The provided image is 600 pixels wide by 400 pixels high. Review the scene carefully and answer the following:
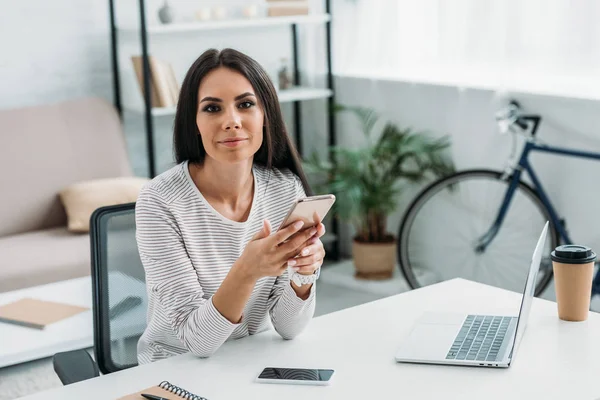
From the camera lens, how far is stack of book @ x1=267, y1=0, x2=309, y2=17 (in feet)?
14.0

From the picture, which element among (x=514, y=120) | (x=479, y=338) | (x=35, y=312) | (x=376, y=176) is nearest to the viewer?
(x=479, y=338)

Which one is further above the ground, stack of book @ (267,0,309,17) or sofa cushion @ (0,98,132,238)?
stack of book @ (267,0,309,17)

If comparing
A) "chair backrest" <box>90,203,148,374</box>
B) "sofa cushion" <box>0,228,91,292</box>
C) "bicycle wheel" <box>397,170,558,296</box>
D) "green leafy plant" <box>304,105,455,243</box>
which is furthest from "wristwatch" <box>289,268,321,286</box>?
"green leafy plant" <box>304,105,455,243</box>

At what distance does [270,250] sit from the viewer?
150 centimetres

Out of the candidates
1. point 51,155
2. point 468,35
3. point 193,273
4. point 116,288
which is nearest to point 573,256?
point 193,273

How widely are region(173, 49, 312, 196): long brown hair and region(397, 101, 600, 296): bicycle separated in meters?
1.78

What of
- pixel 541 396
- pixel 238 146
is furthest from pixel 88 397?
pixel 541 396

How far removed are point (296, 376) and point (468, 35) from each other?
2642 millimetres

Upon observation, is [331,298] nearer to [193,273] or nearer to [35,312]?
[35,312]

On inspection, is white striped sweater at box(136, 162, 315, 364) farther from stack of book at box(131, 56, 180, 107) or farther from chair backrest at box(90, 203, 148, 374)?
stack of book at box(131, 56, 180, 107)

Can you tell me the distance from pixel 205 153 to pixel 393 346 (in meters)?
0.53

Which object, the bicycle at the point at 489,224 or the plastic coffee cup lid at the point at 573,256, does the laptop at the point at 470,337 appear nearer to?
the plastic coffee cup lid at the point at 573,256

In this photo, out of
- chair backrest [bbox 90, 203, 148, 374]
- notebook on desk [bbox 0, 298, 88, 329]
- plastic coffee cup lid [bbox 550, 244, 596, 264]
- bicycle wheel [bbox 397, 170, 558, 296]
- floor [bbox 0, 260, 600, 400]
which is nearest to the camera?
plastic coffee cup lid [bbox 550, 244, 596, 264]

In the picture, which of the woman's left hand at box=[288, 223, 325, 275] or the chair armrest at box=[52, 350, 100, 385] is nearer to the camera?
the woman's left hand at box=[288, 223, 325, 275]
